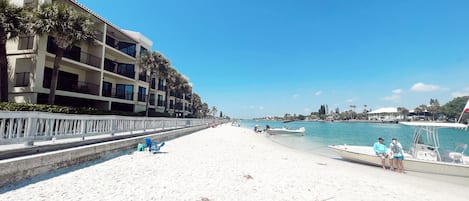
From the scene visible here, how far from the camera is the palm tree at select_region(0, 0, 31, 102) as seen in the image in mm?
12527

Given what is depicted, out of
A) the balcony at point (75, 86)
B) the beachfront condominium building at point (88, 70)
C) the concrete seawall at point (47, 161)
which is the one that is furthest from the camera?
the balcony at point (75, 86)

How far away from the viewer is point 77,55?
65.7ft

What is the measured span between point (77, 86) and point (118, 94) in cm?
587

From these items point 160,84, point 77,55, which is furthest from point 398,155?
point 160,84

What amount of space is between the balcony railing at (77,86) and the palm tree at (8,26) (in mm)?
2970

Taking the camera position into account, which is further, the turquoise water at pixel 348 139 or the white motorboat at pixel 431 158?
the turquoise water at pixel 348 139

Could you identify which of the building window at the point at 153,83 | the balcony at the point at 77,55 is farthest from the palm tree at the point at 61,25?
the building window at the point at 153,83

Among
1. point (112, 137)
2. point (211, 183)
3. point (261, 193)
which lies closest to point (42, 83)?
point (112, 137)

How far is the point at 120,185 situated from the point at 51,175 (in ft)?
6.30

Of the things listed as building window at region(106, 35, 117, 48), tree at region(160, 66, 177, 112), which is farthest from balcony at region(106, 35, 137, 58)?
tree at region(160, 66, 177, 112)

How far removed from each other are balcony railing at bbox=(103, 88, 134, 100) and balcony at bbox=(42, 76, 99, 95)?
216 cm

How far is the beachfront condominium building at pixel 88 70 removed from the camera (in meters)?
16.1

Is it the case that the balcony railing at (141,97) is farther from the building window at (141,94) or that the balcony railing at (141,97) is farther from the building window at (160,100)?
the building window at (160,100)

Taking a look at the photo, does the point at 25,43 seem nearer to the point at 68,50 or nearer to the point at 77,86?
the point at 68,50
